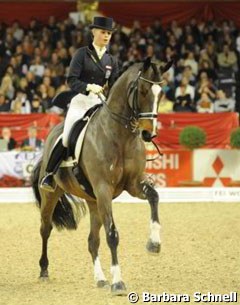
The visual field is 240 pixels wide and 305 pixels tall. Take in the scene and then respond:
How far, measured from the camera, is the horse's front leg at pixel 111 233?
21.4 ft

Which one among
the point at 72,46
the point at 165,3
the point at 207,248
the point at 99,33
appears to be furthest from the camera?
the point at 165,3

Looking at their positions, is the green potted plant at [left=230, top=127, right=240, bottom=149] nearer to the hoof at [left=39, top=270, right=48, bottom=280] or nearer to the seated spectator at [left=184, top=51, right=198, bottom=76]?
the seated spectator at [left=184, top=51, right=198, bottom=76]

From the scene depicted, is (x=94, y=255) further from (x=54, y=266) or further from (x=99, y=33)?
(x=99, y=33)

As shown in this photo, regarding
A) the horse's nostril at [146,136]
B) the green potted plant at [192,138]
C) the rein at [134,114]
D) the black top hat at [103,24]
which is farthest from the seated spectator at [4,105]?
the horse's nostril at [146,136]

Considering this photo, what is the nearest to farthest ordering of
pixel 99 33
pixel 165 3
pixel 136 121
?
pixel 136 121 → pixel 99 33 → pixel 165 3

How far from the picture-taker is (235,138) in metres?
15.0

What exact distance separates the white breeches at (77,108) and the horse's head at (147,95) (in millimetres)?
1005

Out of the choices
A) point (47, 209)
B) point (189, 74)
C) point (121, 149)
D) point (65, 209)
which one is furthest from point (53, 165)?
point (189, 74)

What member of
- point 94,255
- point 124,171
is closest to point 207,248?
point 94,255

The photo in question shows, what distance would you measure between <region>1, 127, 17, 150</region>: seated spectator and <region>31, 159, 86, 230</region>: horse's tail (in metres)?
6.78

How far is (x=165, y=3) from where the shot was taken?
875 inches

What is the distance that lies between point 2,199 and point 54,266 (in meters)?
6.00

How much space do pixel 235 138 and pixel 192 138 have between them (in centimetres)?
76

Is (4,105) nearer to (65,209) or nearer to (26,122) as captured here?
(26,122)
